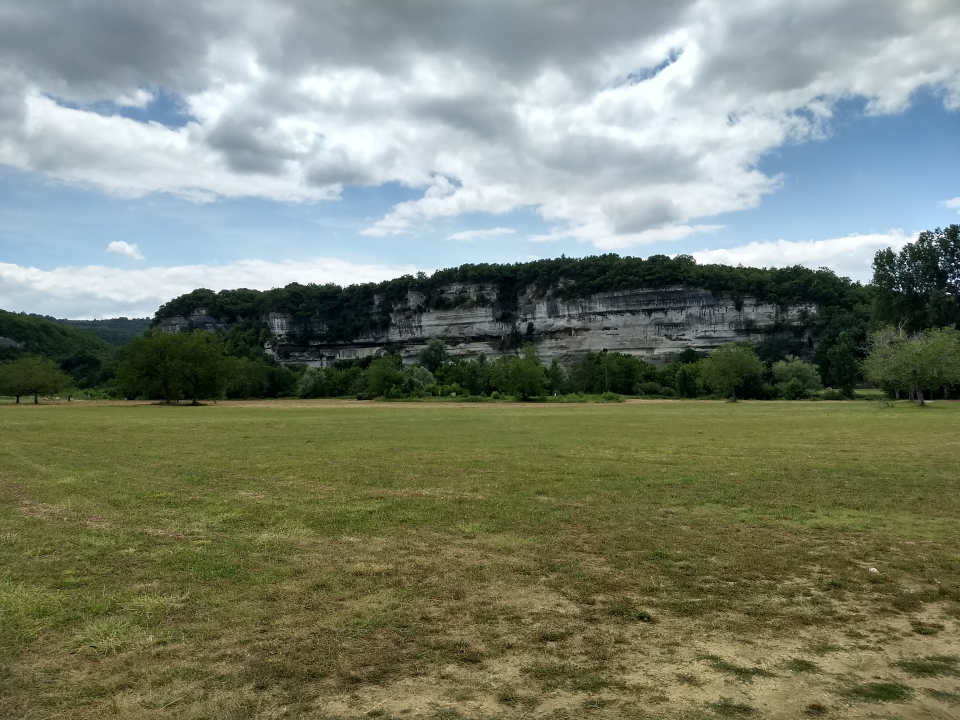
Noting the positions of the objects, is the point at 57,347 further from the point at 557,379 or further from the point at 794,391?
the point at 794,391

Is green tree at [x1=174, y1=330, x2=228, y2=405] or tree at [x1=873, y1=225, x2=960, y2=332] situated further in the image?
tree at [x1=873, y1=225, x2=960, y2=332]

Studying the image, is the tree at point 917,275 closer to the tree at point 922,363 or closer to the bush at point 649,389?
the bush at point 649,389

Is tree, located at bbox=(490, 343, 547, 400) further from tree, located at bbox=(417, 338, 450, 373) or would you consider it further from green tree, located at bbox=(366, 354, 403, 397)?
tree, located at bbox=(417, 338, 450, 373)

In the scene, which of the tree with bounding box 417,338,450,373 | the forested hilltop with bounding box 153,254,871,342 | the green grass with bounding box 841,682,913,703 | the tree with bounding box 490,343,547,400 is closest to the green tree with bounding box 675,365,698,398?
the tree with bounding box 490,343,547,400

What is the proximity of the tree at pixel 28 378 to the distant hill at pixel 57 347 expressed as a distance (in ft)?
176

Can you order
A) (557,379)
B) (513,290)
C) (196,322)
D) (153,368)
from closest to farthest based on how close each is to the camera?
(153,368)
(557,379)
(513,290)
(196,322)

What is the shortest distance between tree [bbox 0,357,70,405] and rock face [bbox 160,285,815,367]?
85262 millimetres

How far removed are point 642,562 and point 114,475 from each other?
12445 mm

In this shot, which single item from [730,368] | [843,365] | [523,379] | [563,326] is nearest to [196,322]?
[563,326]

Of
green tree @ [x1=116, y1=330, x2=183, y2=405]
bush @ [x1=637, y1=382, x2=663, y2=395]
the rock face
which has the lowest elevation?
bush @ [x1=637, y1=382, x2=663, y2=395]

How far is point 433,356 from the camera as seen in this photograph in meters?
136

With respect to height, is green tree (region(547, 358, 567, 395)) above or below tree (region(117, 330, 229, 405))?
below

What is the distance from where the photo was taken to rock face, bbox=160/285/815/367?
5064 inches

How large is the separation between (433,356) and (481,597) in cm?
13016
